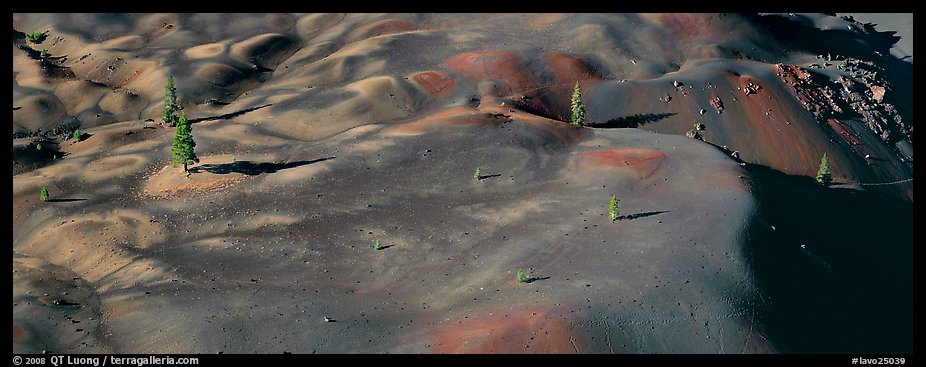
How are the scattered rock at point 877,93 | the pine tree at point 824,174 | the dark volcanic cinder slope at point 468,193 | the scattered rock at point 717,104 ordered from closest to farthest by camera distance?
the dark volcanic cinder slope at point 468,193 → the pine tree at point 824,174 → the scattered rock at point 717,104 → the scattered rock at point 877,93

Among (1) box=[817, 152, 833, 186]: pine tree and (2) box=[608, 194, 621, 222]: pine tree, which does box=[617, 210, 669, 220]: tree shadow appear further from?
(1) box=[817, 152, 833, 186]: pine tree

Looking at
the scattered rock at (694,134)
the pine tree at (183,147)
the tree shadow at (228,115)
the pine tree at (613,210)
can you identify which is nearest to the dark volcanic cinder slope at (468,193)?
the tree shadow at (228,115)

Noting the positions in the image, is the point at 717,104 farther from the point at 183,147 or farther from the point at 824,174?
the point at 183,147

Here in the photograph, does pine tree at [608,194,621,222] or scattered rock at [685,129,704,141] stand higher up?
scattered rock at [685,129,704,141]

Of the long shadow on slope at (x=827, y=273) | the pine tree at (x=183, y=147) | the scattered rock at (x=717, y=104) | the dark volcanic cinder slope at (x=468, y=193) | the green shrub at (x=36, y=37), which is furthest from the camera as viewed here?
the green shrub at (x=36, y=37)

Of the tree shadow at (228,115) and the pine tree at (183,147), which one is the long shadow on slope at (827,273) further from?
the tree shadow at (228,115)

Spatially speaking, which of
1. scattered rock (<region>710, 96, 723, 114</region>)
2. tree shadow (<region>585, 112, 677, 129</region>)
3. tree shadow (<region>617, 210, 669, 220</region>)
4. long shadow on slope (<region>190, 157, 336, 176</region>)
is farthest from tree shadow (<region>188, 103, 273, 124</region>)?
scattered rock (<region>710, 96, 723, 114</region>)
